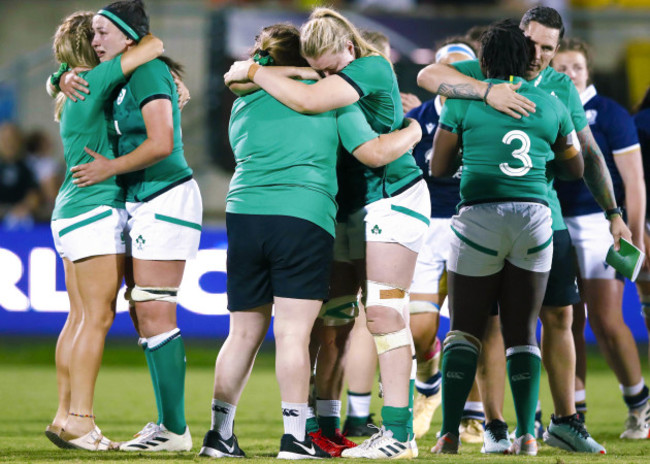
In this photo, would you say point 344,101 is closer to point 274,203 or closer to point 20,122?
point 274,203

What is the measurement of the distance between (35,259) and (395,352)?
585cm

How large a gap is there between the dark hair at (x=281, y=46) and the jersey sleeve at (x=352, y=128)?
320 mm

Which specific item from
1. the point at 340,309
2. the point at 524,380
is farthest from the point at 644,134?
the point at 340,309

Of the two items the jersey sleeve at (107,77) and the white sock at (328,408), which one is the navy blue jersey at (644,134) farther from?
the jersey sleeve at (107,77)

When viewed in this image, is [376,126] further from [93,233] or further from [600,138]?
[600,138]

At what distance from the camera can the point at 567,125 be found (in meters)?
4.74

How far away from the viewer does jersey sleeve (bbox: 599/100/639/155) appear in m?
5.82

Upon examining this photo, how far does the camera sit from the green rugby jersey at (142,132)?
488cm

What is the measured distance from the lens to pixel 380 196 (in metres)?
4.60

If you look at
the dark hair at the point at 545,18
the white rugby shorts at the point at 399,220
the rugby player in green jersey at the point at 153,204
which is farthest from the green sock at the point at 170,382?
the dark hair at the point at 545,18

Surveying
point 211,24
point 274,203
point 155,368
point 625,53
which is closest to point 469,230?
point 274,203

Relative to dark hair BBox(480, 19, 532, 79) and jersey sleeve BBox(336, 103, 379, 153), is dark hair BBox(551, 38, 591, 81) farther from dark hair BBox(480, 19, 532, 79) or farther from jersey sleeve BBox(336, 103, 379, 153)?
jersey sleeve BBox(336, 103, 379, 153)

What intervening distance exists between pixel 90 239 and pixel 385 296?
4.77ft

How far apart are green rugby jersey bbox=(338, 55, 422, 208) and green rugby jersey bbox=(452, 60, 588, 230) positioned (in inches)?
22.6
